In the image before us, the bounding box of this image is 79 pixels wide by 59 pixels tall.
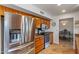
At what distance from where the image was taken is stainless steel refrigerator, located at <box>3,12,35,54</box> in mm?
1646

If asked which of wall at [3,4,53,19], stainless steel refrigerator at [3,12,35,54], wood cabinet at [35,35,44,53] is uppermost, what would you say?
wall at [3,4,53,19]

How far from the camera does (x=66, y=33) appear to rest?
493 cm

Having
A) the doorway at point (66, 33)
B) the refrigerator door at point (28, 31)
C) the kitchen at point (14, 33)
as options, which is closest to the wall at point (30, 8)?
the kitchen at point (14, 33)

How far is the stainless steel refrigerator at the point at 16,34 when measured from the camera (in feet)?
5.40

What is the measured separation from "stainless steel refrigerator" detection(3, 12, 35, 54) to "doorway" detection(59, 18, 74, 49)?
273 cm

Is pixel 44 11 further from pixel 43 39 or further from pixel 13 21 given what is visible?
pixel 13 21

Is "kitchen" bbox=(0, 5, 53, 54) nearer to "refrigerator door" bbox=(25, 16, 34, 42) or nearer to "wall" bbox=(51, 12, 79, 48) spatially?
"refrigerator door" bbox=(25, 16, 34, 42)

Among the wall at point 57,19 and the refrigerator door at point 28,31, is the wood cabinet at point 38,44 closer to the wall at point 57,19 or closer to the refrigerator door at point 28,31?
the refrigerator door at point 28,31

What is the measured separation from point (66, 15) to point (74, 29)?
828mm

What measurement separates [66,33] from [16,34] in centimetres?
357

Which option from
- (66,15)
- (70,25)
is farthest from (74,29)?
(66,15)

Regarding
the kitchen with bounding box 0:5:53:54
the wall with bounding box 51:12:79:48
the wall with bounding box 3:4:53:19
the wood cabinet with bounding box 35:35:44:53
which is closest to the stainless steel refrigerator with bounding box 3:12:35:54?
the kitchen with bounding box 0:5:53:54

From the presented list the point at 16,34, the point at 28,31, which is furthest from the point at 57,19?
the point at 16,34

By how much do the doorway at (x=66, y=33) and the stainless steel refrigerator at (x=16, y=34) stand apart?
8.96 ft
